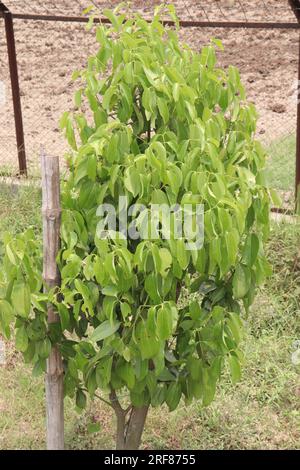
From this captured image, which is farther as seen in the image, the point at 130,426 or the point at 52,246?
the point at 130,426

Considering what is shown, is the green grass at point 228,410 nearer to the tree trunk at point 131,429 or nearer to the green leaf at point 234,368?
the tree trunk at point 131,429

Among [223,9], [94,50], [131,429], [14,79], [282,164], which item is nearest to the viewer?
[131,429]

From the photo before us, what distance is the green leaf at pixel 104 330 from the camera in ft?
7.91

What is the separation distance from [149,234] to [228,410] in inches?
67.0

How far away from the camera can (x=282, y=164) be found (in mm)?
6438

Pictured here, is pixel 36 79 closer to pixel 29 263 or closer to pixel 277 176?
pixel 277 176

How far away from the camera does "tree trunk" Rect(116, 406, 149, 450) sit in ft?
9.55

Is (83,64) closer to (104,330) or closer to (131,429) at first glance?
(131,429)

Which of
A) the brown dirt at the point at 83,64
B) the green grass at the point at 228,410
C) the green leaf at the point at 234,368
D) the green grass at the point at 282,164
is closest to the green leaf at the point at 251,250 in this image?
the green leaf at the point at 234,368

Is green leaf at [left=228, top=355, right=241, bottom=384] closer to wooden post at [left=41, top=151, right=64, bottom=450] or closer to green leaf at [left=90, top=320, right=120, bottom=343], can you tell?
green leaf at [left=90, top=320, right=120, bottom=343]

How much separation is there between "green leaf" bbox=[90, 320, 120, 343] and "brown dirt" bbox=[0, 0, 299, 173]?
5268 mm

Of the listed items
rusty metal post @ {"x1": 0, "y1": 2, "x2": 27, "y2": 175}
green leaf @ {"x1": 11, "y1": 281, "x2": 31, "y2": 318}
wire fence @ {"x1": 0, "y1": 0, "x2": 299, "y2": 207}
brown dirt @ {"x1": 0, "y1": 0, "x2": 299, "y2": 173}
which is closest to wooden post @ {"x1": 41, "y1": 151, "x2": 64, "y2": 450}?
green leaf @ {"x1": 11, "y1": 281, "x2": 31, "y2": 318}

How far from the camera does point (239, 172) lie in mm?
2402

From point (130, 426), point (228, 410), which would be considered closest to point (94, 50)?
point (228, 410)
